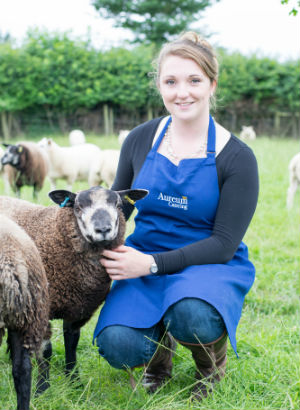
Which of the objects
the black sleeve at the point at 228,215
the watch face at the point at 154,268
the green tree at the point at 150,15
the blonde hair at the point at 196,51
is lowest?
the watch face at the point at 154,268

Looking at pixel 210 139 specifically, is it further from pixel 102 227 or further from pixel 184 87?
pixel 102 227

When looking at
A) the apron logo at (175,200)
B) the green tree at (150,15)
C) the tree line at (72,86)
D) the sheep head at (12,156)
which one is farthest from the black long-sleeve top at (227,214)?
the green tree at (150,15)

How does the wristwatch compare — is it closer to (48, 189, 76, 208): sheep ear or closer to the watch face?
the watch face

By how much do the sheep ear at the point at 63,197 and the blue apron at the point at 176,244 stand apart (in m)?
0.36

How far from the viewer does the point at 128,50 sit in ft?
58.0

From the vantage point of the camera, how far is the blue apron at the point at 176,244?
2109mm

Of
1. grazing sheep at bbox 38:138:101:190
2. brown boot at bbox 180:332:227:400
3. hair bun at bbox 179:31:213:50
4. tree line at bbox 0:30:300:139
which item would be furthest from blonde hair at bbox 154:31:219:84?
tree line at bbox 0:30:300:139

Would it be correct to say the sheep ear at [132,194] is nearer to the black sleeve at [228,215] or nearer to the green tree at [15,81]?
the black sleeve at [228,215]

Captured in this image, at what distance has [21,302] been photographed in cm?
177

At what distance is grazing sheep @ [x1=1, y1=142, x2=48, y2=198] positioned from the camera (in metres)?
6.93

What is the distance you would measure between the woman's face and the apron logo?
417mm

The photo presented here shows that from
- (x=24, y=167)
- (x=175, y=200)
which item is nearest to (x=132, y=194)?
(x=175, y=200)

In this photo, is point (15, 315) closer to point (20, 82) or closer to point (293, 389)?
point (293, 389)

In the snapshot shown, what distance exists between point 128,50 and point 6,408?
679 inches
